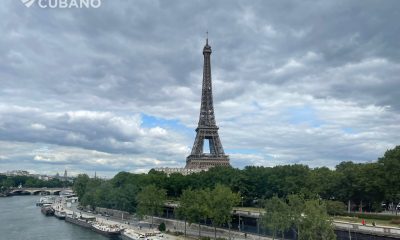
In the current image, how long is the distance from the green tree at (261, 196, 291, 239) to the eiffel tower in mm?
94757

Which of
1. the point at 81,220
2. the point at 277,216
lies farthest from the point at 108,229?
the point at 277,216

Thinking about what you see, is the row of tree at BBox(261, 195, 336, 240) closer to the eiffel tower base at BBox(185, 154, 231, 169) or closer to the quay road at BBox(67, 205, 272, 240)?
the quay road at BBox(67, 205, 272, 240)

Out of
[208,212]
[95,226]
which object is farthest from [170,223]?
[208,212]

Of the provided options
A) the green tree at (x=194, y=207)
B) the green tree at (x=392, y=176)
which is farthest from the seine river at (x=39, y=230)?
the green tree at (x=392, y=176)

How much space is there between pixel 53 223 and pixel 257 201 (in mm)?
52173

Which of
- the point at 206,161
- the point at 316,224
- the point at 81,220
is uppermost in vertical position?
the point at 206,161

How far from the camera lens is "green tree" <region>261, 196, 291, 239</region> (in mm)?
58503

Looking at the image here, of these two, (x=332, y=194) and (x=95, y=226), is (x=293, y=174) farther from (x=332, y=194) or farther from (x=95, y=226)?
(x=95, y=226)

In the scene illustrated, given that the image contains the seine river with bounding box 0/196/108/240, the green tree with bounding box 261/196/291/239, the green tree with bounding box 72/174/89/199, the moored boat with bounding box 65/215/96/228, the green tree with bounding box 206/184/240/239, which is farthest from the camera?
the green tree with bounding box 72/174/89/199

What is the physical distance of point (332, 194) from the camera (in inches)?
3182

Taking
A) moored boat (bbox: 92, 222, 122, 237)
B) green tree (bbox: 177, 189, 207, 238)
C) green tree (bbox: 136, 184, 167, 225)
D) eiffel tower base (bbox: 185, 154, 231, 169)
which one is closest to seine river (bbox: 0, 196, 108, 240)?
moored boat (bbox: 92, 222, 122, 237)

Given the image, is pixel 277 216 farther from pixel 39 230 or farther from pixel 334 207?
pixel 39 230

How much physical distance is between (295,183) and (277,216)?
3056 centimetres

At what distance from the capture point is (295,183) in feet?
290
